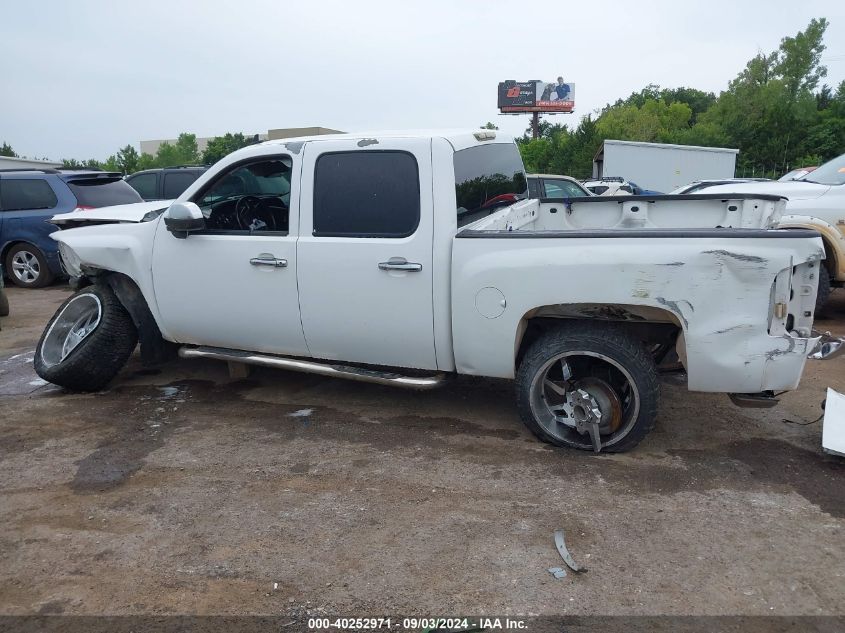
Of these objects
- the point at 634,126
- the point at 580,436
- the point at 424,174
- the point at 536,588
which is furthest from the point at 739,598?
the point at 634,126

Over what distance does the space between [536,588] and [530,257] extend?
180cm

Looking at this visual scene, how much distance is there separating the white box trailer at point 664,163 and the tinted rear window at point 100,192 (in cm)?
1894

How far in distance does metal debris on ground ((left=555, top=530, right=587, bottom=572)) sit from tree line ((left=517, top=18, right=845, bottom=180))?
36899mm

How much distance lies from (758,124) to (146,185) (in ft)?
124

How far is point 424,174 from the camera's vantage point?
158 inches

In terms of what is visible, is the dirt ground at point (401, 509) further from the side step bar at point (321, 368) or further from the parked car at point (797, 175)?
the parked car at point (797, 175)

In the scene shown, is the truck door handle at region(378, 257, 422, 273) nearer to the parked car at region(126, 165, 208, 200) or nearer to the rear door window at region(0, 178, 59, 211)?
the rear door window at region(0, 178, 59, 211)

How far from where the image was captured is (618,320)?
3807 mm

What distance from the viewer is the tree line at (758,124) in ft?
123

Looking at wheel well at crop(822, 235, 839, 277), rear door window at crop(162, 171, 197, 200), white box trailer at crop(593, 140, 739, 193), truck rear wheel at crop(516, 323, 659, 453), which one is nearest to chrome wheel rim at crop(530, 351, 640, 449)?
truck rear wheel at crop(516, 323, 659, 453)

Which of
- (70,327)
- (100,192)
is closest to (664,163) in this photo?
(100,192)

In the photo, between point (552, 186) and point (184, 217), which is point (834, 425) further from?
point (552, 186)

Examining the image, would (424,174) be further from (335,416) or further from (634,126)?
(634,126)

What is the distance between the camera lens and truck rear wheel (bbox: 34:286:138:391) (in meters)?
5.01
